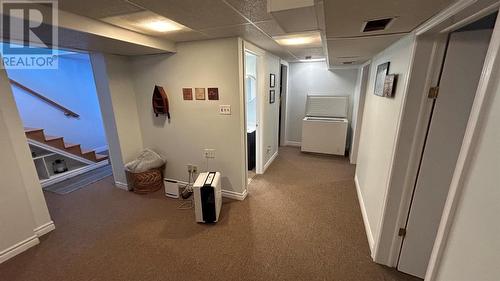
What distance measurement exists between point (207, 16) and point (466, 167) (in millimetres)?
1765

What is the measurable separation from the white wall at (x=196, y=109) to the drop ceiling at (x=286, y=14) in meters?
0.45

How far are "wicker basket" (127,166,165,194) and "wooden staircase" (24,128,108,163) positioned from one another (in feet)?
4.93

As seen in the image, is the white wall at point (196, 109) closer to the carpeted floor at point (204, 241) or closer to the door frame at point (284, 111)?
the carpeted floor at point (204, 241)

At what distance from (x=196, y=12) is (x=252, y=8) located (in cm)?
41

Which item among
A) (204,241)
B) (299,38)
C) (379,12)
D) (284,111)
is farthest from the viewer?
(284,111)

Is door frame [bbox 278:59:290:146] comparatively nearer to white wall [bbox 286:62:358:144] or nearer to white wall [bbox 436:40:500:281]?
white wall [bbox 286:62:358:144]

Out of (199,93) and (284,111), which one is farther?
(284,111)

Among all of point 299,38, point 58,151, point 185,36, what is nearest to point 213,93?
point 185,36

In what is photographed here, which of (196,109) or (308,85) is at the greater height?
(308,85)

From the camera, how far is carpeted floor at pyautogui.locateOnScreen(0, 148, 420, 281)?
173 cm

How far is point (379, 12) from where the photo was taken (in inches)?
43.4

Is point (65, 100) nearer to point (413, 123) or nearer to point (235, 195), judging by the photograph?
point (235, 195)

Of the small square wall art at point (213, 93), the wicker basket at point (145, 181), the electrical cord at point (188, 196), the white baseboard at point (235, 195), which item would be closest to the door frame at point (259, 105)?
the white baseboard at point (235, 195)

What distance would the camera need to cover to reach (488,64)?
69 centimetres
